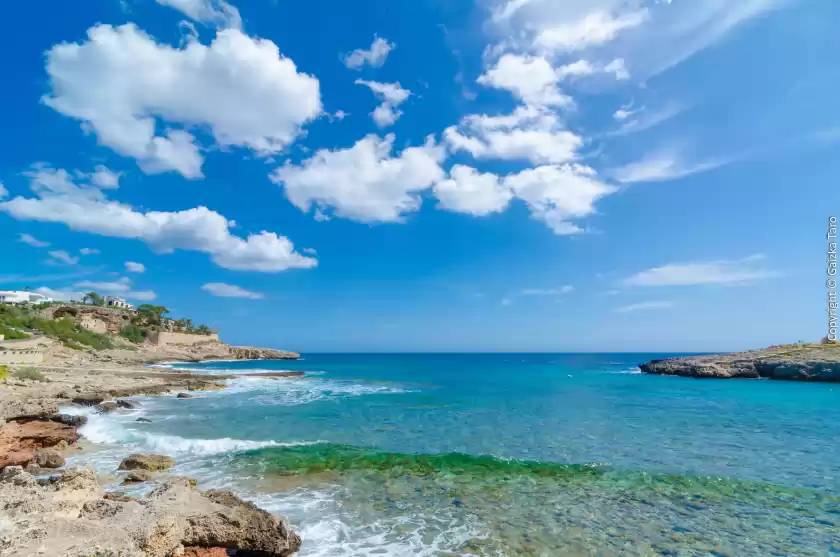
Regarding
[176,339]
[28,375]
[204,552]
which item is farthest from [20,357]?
[176,339]

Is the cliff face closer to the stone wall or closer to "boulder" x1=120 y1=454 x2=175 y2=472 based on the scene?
the stone wall

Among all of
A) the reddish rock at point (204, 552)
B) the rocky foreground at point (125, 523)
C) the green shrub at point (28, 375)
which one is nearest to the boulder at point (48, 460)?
the rocky foreground at point (125, 523)

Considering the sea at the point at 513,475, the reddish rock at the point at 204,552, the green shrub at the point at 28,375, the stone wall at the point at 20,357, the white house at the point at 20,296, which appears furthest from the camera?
the white house at the point at 20,296

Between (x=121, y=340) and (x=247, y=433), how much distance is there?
83.6 metres

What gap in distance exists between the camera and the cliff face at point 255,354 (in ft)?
367

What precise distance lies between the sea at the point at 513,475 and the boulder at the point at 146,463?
383 millimetres

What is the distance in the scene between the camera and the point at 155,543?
609cm

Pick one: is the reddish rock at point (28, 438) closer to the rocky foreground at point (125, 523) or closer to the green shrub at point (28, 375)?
the rocky foreground at point (125, 523)

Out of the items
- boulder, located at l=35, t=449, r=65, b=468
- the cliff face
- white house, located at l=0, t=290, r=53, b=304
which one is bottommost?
the cliff face

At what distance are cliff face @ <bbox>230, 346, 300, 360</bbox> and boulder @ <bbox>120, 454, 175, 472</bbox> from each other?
105109mm

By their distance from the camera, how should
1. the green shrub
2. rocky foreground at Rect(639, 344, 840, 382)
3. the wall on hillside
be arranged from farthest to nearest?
1. the wall on hillside
2. rocky foreground at Rect(639, 344, 840, 382)
3. the green shrub

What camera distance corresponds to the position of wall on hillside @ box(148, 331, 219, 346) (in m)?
96.6

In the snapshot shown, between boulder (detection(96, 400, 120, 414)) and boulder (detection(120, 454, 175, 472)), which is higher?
boulder (detection(120, 454, 175, 472))

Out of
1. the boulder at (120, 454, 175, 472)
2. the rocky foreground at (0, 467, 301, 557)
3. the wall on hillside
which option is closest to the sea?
the boulder at (120, 454, 175, 472)
